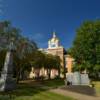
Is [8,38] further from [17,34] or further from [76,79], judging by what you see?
[76,79]

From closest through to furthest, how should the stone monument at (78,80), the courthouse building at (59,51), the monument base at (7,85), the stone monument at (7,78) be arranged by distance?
1. the monument base at (7,85)
2. the stone monument at (7,78)
3. the stone monument at (78,80)
4. the courthouse building at (59,51)

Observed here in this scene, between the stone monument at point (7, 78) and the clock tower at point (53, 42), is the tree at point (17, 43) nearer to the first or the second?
the stone monument at point (7, 78)

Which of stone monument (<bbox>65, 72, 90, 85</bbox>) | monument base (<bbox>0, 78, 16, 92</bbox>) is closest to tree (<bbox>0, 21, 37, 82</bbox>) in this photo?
stone monument (<bbox>65, 72, 90, 85</bbox>)

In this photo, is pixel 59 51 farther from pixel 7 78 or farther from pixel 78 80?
pixel 7 78

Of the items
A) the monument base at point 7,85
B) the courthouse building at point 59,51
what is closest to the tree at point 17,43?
the monument base at point 7,85

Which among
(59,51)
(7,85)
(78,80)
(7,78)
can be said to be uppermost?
(59,51)

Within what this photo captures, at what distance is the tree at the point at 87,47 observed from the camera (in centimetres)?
4584

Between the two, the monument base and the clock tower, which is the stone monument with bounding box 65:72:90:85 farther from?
the clock tower

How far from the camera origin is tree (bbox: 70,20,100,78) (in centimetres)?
4584

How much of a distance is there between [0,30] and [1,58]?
6.20 metres

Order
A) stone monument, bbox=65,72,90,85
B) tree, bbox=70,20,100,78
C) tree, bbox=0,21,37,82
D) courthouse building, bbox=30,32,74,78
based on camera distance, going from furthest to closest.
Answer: courthouse building, bbox=30,32,74,78
tree, bbox=70,20,100,78
stone monument, bbox=65,72,90,85
tree, bbox=0,21,37,82

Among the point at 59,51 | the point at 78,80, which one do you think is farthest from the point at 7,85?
the point at 59,51

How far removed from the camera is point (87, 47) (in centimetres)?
4691

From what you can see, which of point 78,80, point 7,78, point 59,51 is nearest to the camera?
point 7,78
